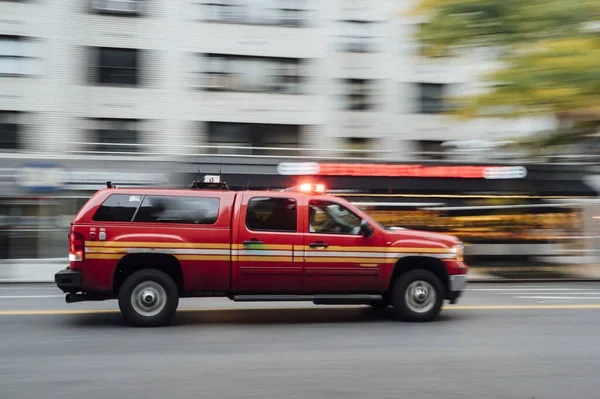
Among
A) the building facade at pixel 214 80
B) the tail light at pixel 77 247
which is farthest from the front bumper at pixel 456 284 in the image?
the building facade at pixel 214 80

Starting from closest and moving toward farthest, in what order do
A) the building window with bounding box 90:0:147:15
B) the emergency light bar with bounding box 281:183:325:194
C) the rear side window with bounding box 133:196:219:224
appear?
the rear side window with bounding box 133:196:219:224
the emergency light bar with bounding box 281:183:325:194
the building window with bounding box 90:0:147:15

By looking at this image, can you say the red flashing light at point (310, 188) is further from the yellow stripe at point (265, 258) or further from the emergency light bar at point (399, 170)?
the emergency light bar at point (399, 170)

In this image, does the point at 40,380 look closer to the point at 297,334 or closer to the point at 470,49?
the point at 297,334

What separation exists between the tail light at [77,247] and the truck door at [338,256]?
9.22 feet

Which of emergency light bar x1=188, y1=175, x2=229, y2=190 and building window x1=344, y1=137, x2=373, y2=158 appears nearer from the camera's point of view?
emergency light bar x1=188, y1=175, x2=229, y2=190

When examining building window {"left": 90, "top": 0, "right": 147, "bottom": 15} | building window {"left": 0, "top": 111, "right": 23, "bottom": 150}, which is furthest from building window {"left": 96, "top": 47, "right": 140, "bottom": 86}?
building window {"left": 0, "top": 111, "right": 23, "bottom": 150}

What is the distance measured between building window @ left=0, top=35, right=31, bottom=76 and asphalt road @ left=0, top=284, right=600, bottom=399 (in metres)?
12.5

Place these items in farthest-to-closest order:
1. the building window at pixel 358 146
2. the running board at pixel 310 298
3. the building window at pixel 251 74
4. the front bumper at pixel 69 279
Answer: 1. the building window at pixel 358 146
2. the building window at pixel 251 74
3. the running board at pixel 310 298
4. the front bumper at pixel 69 279

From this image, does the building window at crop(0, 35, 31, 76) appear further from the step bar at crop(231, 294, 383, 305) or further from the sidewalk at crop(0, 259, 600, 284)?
the step bar at crop(231, 294, 383, 305)

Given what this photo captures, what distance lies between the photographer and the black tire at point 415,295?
868cm

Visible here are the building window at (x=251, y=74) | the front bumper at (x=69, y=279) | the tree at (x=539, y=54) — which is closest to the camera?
the tree at (x=539, y=54)

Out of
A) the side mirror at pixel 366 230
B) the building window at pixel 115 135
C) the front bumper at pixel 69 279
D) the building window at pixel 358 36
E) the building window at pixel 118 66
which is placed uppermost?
the building window at pixel 358 36

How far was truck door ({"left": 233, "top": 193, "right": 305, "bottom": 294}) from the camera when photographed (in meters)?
8.31

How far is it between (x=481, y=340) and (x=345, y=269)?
6.26 ft
